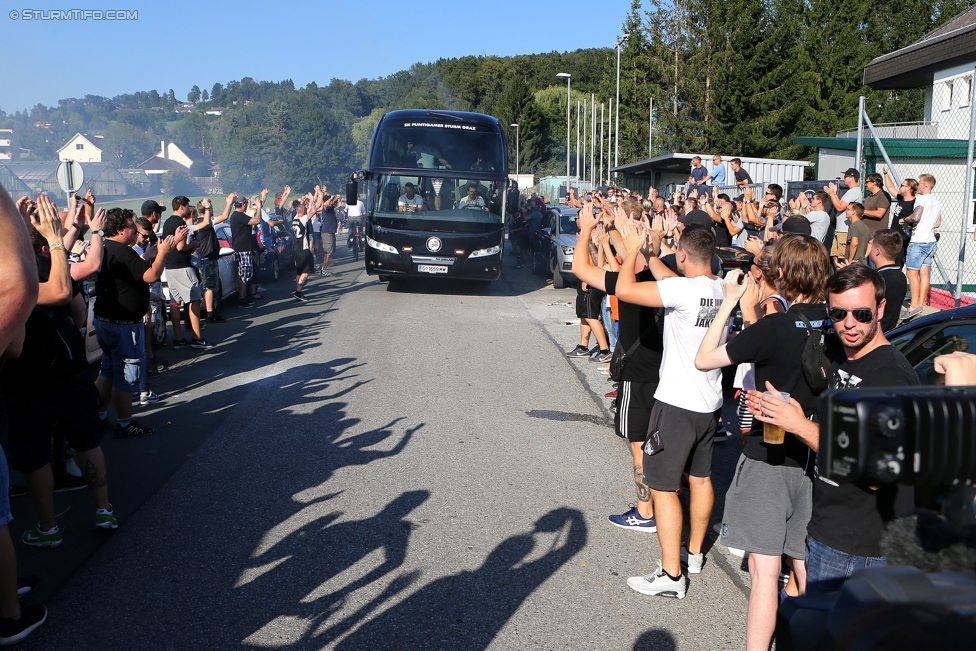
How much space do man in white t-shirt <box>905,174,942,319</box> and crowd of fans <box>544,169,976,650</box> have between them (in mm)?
4753

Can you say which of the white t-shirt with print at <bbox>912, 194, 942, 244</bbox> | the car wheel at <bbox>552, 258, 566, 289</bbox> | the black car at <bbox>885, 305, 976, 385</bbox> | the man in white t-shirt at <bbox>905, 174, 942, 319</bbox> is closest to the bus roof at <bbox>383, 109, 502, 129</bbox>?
the car wheel at <bbox>552, 258, 566, 289</bbox>

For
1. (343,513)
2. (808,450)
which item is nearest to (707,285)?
(808,450)

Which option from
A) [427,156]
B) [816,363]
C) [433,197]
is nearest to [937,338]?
[816,363]

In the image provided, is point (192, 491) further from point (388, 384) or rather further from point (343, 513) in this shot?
point (388, 384)

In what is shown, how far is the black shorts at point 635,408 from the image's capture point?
489 centimetres

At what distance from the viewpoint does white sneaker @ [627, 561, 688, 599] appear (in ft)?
13.8

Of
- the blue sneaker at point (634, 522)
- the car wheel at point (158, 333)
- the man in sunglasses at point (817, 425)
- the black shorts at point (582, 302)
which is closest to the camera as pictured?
the man in sunglasses at point (817, 425)

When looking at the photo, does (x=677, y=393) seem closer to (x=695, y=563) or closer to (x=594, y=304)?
(x=695, y=563)

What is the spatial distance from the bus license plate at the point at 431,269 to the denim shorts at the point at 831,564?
1360cm

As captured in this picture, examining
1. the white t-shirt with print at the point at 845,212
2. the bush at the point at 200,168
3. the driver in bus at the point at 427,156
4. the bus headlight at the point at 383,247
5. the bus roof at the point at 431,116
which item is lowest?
the bus headlight at the point at 383,247

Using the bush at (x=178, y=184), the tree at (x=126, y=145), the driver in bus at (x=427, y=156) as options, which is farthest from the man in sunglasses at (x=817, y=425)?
the bush at (x=178, y=184)

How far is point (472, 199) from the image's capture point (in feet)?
54.7

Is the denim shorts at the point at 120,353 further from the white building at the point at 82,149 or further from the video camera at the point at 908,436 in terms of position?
the white building at the point at 82,149

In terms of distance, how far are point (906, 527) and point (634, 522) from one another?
12.0 ft
